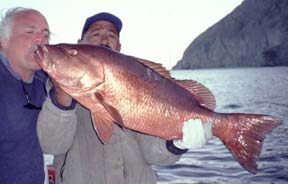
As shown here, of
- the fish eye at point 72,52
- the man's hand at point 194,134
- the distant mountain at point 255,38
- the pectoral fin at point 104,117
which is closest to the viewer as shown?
the pectoral fin at point 104,117

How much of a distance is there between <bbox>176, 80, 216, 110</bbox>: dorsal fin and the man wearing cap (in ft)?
0.99

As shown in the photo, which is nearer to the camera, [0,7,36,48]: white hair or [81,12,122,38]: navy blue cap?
[0,7,36,48]: white hair

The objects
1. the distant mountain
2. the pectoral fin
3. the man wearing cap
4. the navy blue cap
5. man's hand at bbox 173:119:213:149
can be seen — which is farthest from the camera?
the distant mountain

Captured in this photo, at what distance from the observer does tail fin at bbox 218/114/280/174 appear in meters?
4.18

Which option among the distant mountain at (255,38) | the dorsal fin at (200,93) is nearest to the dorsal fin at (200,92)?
the dorsal fin at (200,93)

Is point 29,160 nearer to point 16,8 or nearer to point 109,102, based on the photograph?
point 109,102

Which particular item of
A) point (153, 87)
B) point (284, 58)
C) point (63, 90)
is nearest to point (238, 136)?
point (153, 87)

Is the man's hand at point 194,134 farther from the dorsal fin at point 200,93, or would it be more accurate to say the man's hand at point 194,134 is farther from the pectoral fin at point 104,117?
the pectoral fin at point 104,117

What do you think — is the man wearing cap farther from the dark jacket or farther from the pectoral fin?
the pectoral fin

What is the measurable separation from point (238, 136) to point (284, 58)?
468ft

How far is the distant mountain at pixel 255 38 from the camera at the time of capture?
15023cm

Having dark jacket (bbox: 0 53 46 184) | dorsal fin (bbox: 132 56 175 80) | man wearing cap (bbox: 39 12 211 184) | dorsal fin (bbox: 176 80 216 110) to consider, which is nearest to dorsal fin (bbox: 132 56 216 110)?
dorsal fin (bbox: 176 80 216 110)

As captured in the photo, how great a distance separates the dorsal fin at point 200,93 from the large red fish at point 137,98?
0.05 ft

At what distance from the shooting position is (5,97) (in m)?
4.21
